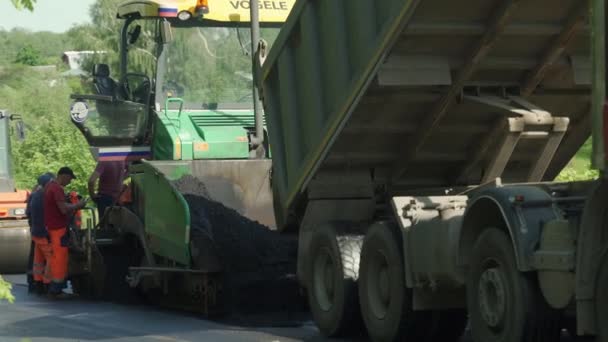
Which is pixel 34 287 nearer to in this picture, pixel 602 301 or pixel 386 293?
pixel 386 293

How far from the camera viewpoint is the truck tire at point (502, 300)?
7.92 m

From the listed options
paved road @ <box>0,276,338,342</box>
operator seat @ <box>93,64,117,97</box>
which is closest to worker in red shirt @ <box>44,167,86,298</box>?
paved road @ <box>0,276,338,342</box>

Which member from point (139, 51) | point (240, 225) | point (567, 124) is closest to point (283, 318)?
point (240, 225)

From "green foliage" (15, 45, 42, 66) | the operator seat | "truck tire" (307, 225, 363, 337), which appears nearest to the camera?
"truck tire" (307, 225, 363, 337)

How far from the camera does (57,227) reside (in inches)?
607

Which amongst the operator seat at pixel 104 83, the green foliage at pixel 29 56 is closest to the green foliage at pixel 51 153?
the operator seat at pixel 104 83

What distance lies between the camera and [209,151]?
1384 cm

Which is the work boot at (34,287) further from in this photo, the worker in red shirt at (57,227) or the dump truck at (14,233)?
Result: the dump truck at (14,233)

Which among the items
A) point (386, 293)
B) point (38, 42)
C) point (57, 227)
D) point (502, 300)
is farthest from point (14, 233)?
point (38, 42)

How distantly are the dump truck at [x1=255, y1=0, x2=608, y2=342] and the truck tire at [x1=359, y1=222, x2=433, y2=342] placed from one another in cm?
1

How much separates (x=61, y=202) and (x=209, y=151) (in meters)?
2.41

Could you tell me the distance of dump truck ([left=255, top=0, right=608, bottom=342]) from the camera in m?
8.09

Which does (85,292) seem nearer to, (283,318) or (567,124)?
(283,318)

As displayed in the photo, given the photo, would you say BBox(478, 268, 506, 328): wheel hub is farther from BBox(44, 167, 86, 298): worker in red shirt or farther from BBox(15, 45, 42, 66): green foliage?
BBox(15, 45, 42, 66): green foliage
